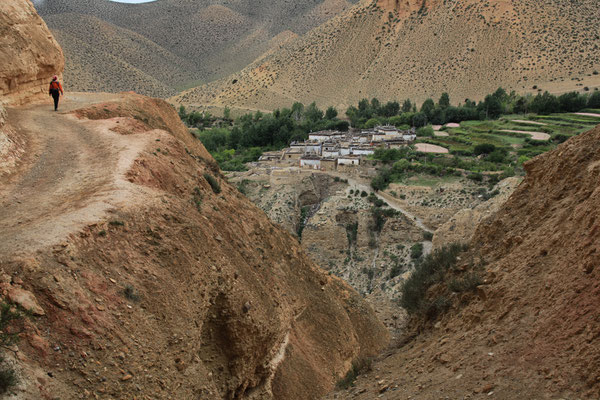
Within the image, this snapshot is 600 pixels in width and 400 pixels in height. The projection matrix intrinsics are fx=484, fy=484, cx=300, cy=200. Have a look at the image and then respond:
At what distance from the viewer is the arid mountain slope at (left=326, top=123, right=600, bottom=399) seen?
7.10m

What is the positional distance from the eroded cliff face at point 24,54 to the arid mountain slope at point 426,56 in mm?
70874

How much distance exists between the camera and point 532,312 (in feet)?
29.0

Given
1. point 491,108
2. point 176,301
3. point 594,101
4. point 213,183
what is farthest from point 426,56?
point 176,301

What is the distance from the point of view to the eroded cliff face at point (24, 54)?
14.6 meters

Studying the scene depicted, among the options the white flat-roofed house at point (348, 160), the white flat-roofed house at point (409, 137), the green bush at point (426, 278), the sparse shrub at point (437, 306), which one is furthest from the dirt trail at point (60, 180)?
the white flat-roofed house at point (409, 137)

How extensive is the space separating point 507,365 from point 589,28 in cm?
9043

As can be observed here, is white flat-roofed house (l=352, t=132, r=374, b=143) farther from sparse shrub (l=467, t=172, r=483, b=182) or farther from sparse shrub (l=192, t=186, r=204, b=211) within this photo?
sparse shrub (l=192, t=186, r=204, b=211)

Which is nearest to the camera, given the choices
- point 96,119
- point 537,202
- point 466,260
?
point 537,202

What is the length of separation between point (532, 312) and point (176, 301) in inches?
252

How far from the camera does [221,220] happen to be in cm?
1182

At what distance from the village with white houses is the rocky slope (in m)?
29.3

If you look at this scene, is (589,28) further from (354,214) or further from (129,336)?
(129,336)

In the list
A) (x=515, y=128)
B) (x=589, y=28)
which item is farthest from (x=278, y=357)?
(x=589, y=28)

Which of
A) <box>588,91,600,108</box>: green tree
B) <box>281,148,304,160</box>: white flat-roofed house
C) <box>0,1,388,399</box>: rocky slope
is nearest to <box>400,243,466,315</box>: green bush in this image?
<box>0,1,388,399</box>: rocky slope
